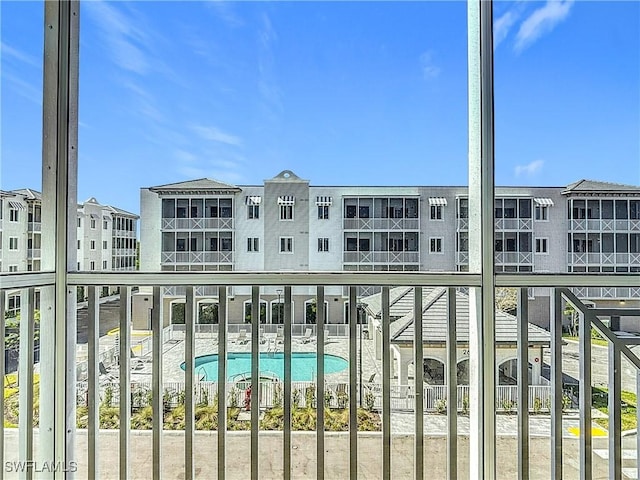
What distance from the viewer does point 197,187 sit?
172cm

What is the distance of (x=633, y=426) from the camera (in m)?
1.66

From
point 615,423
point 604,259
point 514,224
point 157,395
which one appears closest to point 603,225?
point 604,259

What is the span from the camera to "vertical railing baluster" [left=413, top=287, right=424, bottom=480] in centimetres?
167

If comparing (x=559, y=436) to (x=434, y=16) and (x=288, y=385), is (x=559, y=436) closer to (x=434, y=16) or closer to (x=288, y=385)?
(x=288, y=385)

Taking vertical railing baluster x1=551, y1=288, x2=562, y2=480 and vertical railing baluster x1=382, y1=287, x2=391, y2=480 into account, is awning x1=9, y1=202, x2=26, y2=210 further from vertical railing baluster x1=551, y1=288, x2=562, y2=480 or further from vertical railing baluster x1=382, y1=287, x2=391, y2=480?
vertical railing baluster x1=551, y1=288, x2=562, y2=480

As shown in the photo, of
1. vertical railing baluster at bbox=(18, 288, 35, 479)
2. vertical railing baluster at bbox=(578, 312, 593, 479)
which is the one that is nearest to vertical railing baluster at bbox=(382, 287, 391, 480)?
vertical railing baluster at bbox=(578, 312, 593, 479)

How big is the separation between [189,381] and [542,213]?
5.04 feet

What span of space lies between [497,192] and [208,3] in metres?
1.36

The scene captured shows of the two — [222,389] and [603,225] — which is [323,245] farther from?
[603,225]

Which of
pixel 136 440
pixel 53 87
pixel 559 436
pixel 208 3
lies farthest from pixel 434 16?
pixel 136 440

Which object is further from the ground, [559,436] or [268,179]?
[268,179]

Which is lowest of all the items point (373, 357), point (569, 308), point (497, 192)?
point (373, 357)

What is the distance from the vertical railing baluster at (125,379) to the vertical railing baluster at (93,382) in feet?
0.29

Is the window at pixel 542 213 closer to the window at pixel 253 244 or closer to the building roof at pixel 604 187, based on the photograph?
the building roof at pixel 604 187
